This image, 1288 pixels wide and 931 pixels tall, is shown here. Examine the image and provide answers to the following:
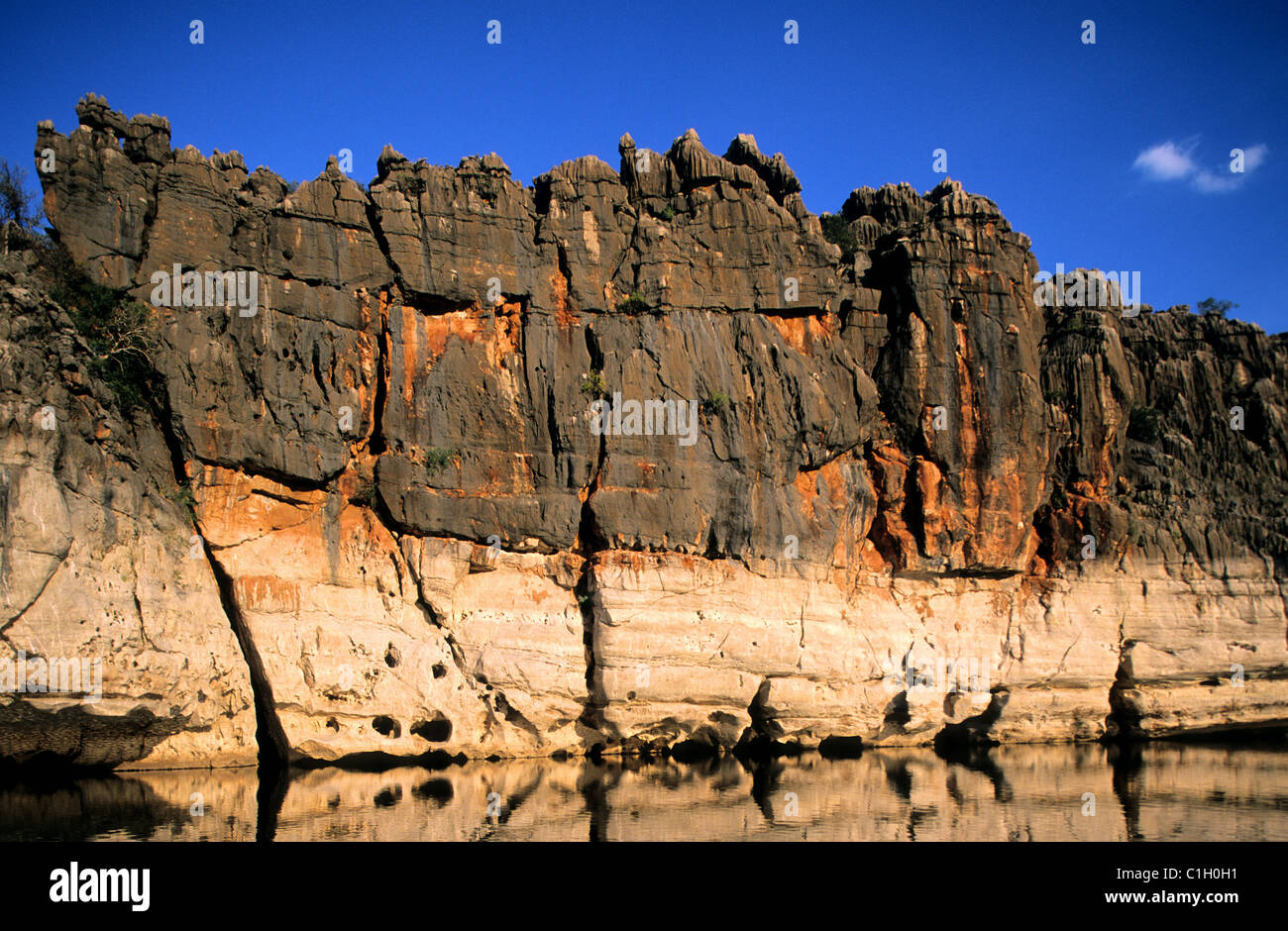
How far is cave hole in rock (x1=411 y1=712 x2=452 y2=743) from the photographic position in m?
21.2

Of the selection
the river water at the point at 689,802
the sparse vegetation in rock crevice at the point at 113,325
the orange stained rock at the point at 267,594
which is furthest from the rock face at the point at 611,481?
the river water at the point at 689,802

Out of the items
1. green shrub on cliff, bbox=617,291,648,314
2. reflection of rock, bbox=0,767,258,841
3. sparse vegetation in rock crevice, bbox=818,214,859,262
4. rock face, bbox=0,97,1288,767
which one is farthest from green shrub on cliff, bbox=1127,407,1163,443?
reflection of rock, bbox=0,767,258,841

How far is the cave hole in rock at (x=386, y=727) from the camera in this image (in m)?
21.0

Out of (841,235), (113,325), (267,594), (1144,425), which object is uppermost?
(841,235)

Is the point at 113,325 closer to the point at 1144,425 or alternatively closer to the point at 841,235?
the point at 841,235

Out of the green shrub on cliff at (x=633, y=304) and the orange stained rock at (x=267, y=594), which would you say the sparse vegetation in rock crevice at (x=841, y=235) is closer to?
the green shrub on cliff at (x=633, y=304)

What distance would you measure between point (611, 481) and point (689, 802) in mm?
8162

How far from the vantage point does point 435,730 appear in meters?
21.5

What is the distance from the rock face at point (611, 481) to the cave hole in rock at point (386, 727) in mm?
95

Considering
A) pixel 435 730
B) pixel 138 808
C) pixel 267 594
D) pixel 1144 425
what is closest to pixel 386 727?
pixel 435 730

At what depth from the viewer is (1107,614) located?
25.3 metres

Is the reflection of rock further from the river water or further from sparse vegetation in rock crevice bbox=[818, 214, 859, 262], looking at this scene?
sparse vegetation in rock crevice bbox=[818, 214, 859, 262]

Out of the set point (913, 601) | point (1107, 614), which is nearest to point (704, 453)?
point (913, 601)
